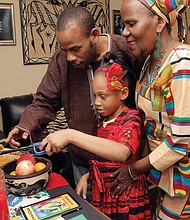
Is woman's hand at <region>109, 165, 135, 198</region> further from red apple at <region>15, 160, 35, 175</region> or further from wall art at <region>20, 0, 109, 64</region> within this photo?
wall art at <region>20, 0, 109, 64</region>

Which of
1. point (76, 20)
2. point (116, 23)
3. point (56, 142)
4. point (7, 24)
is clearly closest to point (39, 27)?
point (7, 24)

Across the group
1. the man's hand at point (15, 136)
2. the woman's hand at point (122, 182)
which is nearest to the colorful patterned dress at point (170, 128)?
the woman's hand at point (122, 182)

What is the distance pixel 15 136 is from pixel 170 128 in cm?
80

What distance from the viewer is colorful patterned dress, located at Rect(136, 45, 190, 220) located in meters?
1.11

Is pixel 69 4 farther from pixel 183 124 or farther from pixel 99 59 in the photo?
pixel 183 124

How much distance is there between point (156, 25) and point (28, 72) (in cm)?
281

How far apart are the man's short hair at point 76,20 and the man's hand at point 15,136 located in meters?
0.56

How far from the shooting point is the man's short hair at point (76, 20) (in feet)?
4.80

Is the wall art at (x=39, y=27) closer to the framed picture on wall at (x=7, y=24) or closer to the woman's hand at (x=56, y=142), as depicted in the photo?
the framed picture on wall at (x=7, y=24)

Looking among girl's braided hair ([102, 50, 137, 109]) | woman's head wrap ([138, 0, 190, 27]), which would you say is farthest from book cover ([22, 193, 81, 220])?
woman's head wrap ([138, 0, 190, 27])

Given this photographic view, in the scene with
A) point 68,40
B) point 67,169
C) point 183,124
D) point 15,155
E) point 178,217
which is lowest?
point 67,169

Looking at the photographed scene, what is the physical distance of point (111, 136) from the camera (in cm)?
135

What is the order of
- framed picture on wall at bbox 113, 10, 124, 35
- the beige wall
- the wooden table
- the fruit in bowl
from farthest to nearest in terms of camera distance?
framed picture on wall at bbox 113, 10, 124, 35 < the beige wall < the fruit in bowl < the wooden table

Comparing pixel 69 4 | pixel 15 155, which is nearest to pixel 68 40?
pixel 15 155
